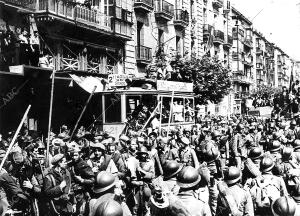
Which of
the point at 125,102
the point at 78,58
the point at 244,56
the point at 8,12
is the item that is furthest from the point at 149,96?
the point at 244,56

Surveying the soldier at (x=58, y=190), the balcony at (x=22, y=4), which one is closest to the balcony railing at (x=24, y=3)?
the balcony at (x=22, y=4)

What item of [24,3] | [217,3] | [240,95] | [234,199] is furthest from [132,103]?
[240,95]

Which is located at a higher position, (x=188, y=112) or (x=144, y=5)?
(x=144, y=5)

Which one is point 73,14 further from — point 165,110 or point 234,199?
point 234,199

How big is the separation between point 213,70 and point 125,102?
1044 centimetres

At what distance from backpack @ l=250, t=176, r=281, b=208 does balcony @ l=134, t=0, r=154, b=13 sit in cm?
1820

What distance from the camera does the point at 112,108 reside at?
15.1 metres

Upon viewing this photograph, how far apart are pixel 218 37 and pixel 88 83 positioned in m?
21.9

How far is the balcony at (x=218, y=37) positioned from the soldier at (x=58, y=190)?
30.2 metres

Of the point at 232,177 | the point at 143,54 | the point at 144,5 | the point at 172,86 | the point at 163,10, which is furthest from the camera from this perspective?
the point at 163,10

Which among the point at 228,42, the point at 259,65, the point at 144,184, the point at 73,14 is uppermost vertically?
the point at 228,42

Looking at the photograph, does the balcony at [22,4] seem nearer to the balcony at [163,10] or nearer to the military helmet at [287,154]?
the military helmet at [287,154]

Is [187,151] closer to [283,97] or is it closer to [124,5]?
[124,5]

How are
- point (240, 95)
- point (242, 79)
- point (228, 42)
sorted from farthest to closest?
point (242, 79) → point (240, 95) → point (228, 42)
